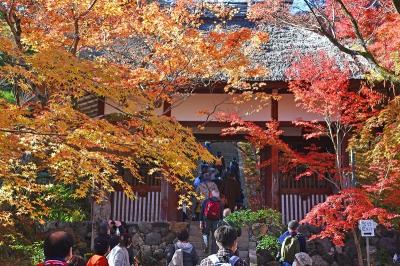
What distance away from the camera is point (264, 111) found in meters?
12.8

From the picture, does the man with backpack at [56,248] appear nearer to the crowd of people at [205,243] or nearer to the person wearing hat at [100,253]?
the crowd of people at [205,243]

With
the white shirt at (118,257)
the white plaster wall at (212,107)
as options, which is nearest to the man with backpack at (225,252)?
the white shirt at (118,257)

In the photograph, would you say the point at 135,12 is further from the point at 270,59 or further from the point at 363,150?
the point at 363,150

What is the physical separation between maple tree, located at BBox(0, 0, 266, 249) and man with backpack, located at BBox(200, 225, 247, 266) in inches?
97.2

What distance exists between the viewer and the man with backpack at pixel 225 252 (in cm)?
351

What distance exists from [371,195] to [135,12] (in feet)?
21.8

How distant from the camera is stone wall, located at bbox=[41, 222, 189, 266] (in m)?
11.4

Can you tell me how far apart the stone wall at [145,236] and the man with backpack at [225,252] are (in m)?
8.04

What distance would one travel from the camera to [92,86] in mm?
5836

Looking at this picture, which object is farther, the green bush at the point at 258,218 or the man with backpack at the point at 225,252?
the green bush at the point at 258,218

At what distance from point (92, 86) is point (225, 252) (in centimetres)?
312

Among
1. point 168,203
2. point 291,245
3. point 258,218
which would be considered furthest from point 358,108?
point 168,203

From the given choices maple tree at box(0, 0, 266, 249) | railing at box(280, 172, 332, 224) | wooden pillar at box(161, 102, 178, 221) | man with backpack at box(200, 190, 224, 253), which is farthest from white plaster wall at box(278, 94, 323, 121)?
man with backpack at box(200, 190, 224, 253)

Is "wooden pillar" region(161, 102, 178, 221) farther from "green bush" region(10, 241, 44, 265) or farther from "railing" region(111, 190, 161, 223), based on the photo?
"green bush" region(10, 241, 44, 265)
